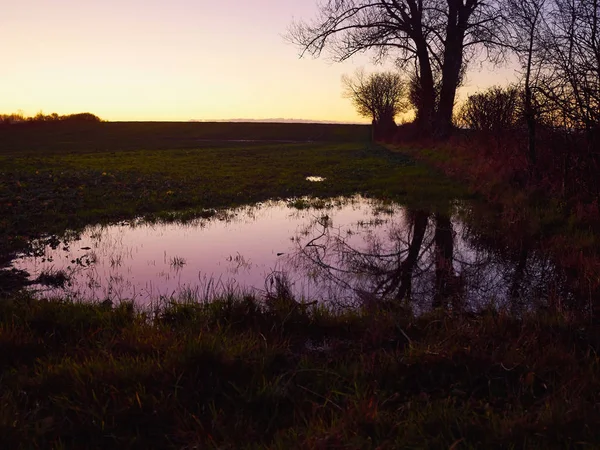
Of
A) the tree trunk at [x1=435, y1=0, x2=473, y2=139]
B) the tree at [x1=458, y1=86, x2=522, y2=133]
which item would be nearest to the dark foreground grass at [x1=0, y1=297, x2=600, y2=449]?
the tree at [x1=458, y1=86, x2=522, y2=133]

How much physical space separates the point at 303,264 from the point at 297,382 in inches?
141

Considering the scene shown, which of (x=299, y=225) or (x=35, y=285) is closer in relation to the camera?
(x=35, y=285)

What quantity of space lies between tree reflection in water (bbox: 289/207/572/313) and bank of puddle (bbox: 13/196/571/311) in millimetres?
16

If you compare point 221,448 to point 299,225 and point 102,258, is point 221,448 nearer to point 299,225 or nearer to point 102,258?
point 102,258

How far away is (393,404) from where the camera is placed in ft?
9.76

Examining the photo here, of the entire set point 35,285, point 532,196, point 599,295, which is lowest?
point 35,285

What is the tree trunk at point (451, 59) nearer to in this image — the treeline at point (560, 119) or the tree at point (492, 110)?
the tree at point (492, 110)

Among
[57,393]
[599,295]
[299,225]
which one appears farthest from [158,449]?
[299,225]

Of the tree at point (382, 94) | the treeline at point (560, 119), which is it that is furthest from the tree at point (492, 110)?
the tree at point (382, 94)

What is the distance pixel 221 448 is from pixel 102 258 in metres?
5.62

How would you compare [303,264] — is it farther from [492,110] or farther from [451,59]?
[451,59]

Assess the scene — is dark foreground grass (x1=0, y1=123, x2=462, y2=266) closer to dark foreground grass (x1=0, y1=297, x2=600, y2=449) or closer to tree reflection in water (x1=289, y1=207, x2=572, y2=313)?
tree reflection in water (x1=289, y1=207, x2=572, y2=313)

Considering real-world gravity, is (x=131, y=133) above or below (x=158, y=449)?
above

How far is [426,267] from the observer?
670 cm
